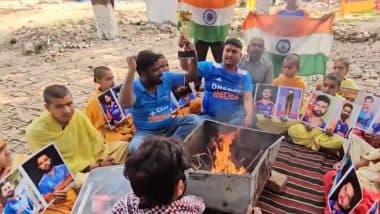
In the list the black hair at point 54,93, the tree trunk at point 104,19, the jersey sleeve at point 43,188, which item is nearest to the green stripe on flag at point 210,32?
the black hair at point 54,93

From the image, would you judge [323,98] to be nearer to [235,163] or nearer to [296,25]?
[235,163]

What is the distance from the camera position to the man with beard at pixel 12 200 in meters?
2.74

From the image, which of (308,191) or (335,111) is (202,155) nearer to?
(308,191)

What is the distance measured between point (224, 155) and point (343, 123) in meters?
1.34

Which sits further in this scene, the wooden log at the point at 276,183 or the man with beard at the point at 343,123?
the man with beard at the point at 343,123

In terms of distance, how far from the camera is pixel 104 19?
31.7 ft

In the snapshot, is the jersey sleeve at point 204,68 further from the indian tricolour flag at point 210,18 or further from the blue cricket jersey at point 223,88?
the indian tricolour flag at point 210,18

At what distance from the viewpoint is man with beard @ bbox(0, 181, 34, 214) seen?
2738mm

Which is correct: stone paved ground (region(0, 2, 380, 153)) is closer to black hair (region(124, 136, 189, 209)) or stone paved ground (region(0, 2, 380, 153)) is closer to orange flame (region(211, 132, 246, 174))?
orange flame (region(211, 132, 246, 174))

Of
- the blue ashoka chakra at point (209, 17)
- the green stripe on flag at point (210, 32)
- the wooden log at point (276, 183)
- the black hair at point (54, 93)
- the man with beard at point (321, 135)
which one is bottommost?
the wooden log at point (276, 183)

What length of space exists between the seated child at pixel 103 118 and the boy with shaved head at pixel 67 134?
491 millimetres

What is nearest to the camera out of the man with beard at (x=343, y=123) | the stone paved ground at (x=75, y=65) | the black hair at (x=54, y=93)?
the black hair at (x=54, y=93)

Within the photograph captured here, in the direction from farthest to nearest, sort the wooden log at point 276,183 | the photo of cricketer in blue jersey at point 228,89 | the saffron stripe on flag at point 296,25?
1. the saffron stripe on flag at point 296,25
2. the photo of cricketer in blue jersey at point 228,89
3. the wooden log at point 276,183

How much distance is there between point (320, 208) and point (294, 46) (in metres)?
2.86
